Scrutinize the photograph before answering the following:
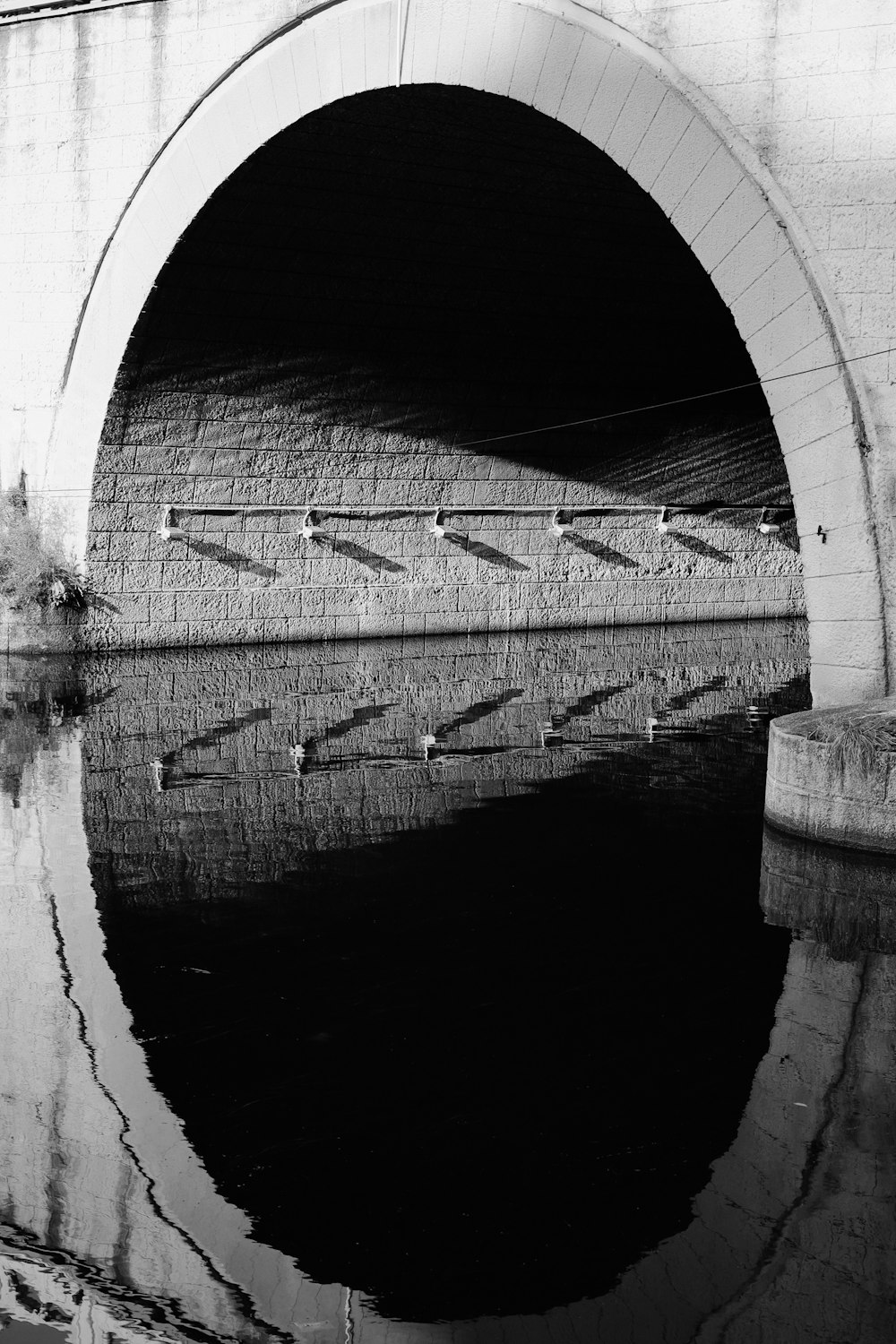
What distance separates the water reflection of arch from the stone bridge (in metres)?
4.19

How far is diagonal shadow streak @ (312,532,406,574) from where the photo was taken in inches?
714

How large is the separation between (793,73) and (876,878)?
4572 millimetres

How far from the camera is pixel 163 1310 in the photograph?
382 centimetres

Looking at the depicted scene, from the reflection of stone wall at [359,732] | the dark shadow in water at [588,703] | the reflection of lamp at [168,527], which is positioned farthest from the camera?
the reflection of lamp at [168,527]

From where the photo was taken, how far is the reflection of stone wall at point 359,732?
345 inches

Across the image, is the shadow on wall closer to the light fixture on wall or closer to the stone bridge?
the stone bridge

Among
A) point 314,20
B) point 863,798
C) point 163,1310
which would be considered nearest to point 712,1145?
point 163,1310

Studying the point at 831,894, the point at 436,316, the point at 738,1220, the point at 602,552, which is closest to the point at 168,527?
the point at 436,316

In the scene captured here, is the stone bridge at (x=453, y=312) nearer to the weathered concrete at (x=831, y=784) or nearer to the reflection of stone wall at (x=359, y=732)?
Result: the weathered concrete at (x=831, y=784)

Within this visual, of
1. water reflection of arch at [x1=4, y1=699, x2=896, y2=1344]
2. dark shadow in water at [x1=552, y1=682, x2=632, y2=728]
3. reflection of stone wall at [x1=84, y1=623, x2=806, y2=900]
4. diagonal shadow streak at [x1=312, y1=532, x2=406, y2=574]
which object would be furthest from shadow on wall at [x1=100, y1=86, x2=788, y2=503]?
water reflection of arch at [x1=4, y1=699, x2=896, y2=1344]

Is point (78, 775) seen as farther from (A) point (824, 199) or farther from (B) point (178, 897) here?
(A) point (824, 199)

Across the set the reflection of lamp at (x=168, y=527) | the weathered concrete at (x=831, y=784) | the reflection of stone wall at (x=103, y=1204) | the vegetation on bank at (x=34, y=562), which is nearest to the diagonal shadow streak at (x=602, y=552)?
the reflection of lamp at (x=168, y=527)

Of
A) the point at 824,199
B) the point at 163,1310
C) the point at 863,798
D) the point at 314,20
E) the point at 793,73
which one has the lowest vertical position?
the point at 163,1310

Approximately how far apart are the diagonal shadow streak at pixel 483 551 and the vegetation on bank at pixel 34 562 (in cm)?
446
